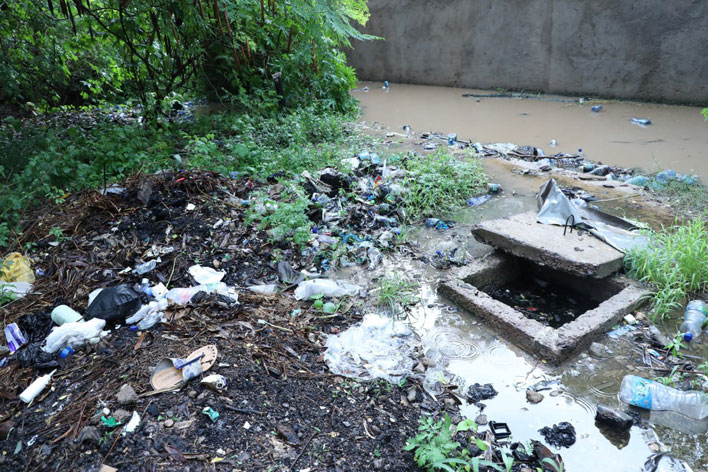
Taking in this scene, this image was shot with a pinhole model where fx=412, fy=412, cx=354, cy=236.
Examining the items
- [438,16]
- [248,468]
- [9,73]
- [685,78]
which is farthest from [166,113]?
[685,78]

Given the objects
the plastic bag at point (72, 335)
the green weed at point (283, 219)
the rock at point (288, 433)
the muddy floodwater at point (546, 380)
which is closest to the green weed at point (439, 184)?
the muddy floodwater at point (546, 380)

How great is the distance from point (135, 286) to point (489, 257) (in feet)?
8.05

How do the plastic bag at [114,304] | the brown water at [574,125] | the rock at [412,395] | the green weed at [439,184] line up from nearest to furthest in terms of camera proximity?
the rock at [412,395] < the plastic bag at [114,304] < the green weed at [439,184] < the brown water at [574,125]

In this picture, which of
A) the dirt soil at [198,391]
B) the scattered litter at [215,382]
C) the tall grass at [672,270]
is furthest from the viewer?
the tall grass at [672,270]

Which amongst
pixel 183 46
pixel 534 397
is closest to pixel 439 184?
pixel 534 397

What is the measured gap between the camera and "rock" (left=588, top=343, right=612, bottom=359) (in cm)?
228

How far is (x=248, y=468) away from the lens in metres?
1.56

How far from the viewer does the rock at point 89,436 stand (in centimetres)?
162

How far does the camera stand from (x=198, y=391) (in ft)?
6.14

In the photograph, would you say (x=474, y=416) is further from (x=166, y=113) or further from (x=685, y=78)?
(x=685, y=78)

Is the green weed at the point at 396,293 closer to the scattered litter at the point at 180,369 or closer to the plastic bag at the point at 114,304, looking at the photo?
the scattered litter at the point at 180,369

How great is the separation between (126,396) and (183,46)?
566cm

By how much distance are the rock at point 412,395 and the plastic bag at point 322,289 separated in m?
0.89

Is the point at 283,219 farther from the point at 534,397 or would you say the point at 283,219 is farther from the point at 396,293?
the point at 534,397
